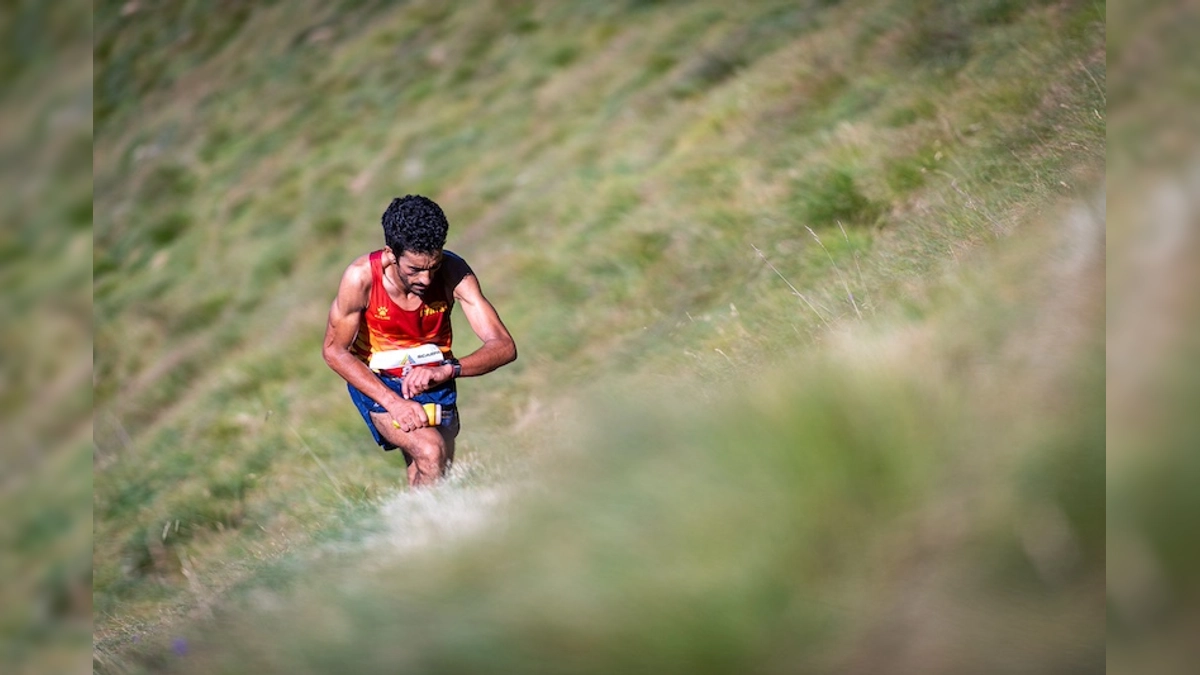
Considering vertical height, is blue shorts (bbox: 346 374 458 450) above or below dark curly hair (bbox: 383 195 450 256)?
below

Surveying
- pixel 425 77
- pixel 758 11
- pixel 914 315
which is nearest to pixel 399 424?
pixel 914 315

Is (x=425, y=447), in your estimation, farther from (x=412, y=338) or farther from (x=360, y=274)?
(x=360, y=274)

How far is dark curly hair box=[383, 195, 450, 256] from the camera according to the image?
4047 mm

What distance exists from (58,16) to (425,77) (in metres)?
6.06

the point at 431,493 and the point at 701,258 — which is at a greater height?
the point at 431,493

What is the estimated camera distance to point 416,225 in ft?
13.3

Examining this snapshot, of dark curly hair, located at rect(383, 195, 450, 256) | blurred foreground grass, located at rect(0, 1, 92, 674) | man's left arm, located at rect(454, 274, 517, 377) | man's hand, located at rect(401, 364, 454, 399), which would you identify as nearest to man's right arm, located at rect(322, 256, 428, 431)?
man's hand, located at rect(401, 364, 454, 399)

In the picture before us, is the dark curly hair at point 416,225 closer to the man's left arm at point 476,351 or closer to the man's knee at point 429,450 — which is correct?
the man's left arm at point 476,351

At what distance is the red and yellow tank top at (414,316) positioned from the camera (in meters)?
4.38

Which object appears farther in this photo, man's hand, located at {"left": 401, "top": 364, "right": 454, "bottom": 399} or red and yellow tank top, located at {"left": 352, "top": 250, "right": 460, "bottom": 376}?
red and yellow tank top, located at {"left": 352, "top": 250, "right": 460, "bottom": 376}

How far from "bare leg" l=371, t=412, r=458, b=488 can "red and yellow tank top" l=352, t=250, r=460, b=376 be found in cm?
23

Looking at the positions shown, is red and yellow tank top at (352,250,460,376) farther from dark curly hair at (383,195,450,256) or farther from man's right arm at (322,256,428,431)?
dark curly hair at (383,195,450,256)

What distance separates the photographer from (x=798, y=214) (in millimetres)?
6402

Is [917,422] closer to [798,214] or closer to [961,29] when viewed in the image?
[798,214]
